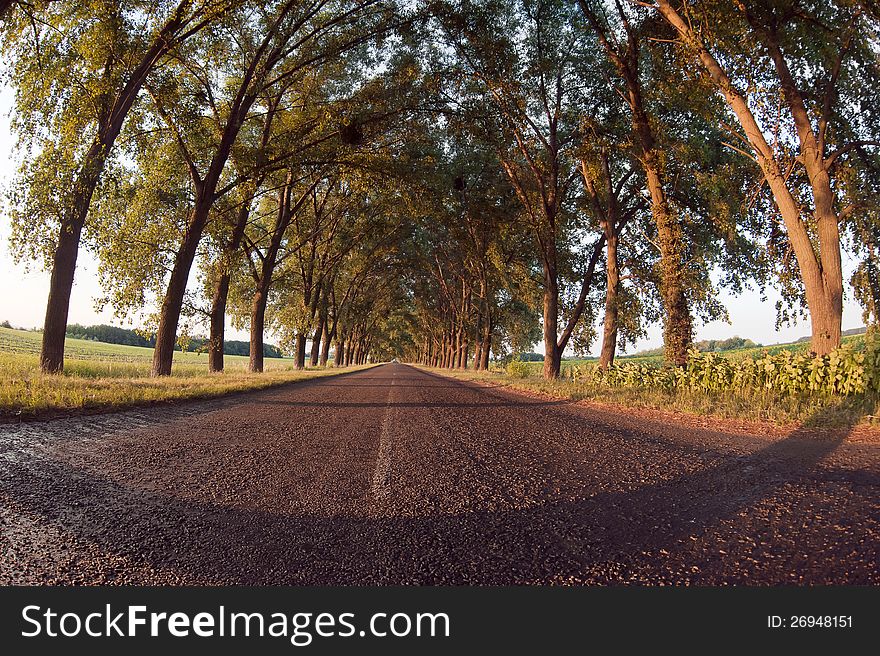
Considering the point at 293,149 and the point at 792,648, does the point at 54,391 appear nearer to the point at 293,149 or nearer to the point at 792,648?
the point at 792,648

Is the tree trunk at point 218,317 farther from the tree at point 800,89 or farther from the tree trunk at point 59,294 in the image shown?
the tree at point 800,89

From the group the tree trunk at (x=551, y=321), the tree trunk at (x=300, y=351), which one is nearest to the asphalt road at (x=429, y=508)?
the tree trunk at (x=551, y=321)

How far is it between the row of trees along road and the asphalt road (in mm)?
7117

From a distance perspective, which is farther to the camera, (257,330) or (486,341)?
(486,341)

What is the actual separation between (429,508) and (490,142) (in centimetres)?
1638

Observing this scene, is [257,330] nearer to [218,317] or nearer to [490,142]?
[218,317]

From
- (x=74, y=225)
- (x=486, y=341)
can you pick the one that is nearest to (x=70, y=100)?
(x=74, y=225)

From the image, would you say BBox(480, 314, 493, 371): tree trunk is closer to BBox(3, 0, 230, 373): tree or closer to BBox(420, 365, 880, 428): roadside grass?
BBox(420, 365, 880, 428): roadside grass

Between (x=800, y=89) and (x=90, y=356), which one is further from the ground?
(x=800, y=89)

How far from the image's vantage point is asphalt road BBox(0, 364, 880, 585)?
5.74 feet

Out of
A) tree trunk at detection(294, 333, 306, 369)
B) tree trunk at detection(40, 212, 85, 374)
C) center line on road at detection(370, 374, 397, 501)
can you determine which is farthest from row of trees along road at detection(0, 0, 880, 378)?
center line on road at detection(370, 374, 397, 501)

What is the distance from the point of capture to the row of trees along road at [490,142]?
9.20 meters

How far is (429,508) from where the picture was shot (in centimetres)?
257

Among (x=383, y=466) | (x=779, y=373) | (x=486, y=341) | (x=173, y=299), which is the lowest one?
(x=383, y=466)
